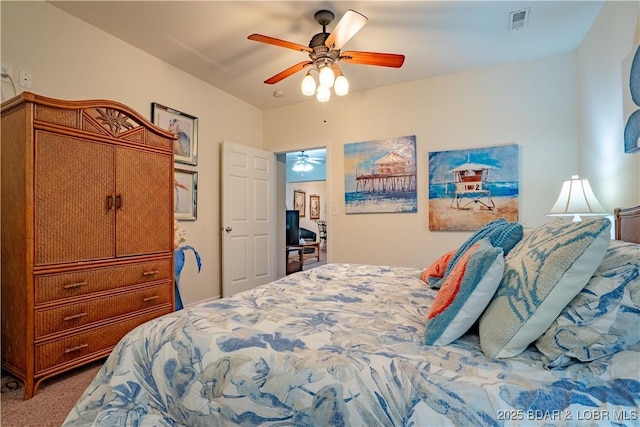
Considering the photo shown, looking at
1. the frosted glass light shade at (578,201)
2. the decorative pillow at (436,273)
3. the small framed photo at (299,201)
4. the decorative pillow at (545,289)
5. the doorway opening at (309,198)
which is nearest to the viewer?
the decorative pillow at (545,289)

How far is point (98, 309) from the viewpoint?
79.7 inches

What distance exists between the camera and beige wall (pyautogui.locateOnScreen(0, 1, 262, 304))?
220cm

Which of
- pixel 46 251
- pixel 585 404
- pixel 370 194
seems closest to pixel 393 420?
pixel 585 404

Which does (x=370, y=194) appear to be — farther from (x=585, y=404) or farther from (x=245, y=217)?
(x=585, y=404)

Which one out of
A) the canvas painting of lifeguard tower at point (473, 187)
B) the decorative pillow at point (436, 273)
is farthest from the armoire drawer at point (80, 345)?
the canvas painting of lifeguard tower at point (473, 187)

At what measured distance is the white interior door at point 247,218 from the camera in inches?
147

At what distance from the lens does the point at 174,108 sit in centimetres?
326

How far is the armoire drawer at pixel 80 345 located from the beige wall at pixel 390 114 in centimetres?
122

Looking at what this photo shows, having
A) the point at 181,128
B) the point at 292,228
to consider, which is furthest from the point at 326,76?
the point at 292,228

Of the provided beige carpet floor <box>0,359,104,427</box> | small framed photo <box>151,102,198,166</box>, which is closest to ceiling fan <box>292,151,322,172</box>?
small framed photo <box>151,102,198,166</box>

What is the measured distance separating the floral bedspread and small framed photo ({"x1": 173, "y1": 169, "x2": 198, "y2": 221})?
87.6 inches

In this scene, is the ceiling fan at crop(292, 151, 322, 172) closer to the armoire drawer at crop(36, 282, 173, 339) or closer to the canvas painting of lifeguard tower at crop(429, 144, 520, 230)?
the canvas painting of lifeguard tower at crop(429, 144, 520, 230)

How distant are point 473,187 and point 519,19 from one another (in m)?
1.51

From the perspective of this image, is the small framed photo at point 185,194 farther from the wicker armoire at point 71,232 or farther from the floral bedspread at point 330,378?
the floral bedspread at point 330,378
